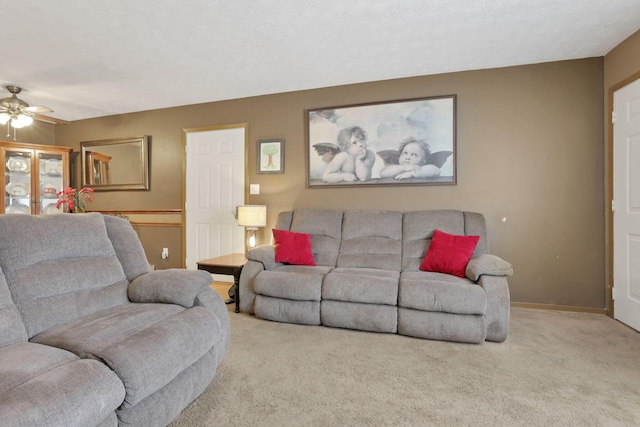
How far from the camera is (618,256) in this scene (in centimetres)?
289

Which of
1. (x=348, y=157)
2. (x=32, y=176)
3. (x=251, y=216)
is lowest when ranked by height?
(x=251, y=216)

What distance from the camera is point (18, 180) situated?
467 cm

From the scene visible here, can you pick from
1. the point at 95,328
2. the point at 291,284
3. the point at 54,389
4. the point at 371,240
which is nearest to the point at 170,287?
the point at 95,328

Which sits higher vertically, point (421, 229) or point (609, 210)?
point (609, 210)

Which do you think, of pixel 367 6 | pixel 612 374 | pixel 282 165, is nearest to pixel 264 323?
pixel 282 165

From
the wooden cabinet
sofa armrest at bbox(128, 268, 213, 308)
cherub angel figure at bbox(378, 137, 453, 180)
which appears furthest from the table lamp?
the wooden cabinet

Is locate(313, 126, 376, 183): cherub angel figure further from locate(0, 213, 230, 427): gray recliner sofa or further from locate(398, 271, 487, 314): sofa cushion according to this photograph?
locate(0, 213, 230, 427): gray recliner sofa

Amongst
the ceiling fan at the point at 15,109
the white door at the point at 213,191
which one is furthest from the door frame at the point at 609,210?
the ceiling fan at the point at 15,109

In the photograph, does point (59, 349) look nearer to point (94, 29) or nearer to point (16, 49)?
point (94, 29)

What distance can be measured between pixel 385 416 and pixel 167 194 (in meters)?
4.13

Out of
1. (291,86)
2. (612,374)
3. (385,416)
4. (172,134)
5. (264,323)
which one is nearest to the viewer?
(385,416)

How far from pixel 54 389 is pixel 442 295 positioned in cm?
222

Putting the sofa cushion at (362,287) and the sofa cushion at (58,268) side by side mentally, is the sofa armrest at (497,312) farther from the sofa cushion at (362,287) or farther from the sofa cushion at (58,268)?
the sofa cushion at (58,268)

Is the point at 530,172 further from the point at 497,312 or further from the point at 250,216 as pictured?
the point at 250,216
